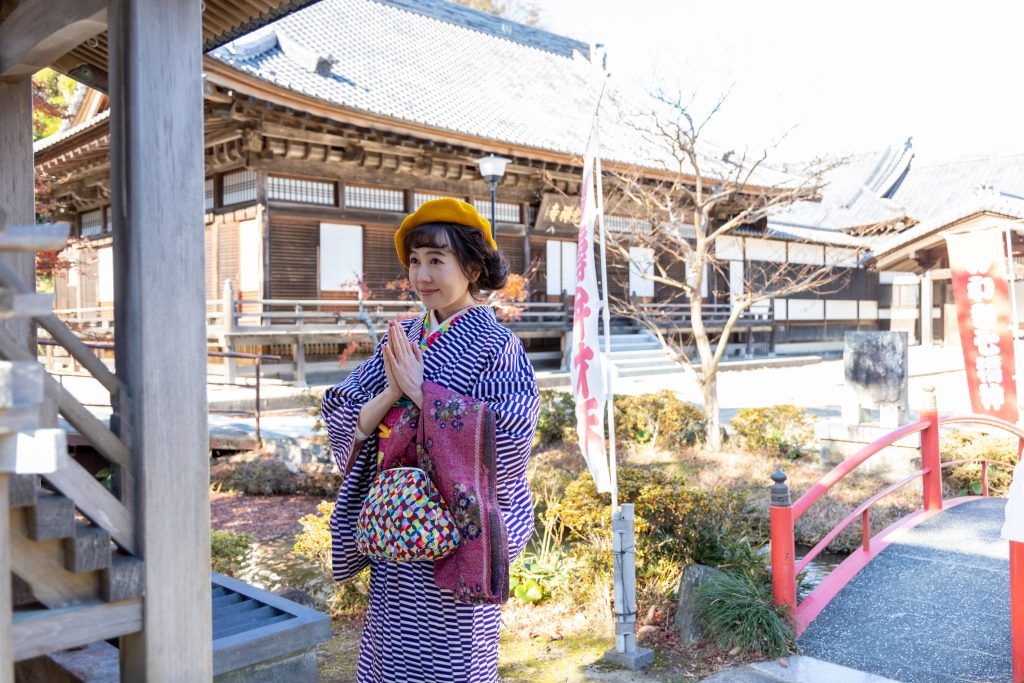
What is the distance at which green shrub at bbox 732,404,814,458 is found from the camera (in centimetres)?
912

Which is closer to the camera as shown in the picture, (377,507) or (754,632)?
(377,507)

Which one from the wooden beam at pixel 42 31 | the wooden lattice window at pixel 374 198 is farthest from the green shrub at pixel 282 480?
the wooden lattice window at pixel 374 198

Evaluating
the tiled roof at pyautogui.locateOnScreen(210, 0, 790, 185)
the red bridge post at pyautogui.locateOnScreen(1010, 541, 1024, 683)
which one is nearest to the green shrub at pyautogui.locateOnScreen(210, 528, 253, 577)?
the red bridge post at pyautogui.locateOnScreen(1010, 541, 1024, 683)

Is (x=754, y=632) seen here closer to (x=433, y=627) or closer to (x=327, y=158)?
(x=433, y=627)

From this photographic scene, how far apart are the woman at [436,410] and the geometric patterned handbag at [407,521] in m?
0.07

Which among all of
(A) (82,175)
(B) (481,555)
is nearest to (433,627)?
(B) (481,555)

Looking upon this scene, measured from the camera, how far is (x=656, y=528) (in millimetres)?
4648

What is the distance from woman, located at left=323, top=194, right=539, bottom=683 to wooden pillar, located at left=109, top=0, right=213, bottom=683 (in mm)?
377

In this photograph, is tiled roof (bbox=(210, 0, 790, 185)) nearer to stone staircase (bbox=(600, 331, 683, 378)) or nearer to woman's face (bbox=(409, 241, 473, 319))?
stone staircase (bbox=(600, 331, 683, 378))

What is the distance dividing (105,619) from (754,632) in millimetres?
2920

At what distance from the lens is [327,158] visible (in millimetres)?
14055

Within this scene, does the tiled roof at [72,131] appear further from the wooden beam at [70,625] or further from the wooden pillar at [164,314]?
the wooden beam at [70,625]

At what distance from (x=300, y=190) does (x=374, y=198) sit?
1.51 meters

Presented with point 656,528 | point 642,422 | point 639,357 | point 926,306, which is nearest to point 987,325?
point 642,422
